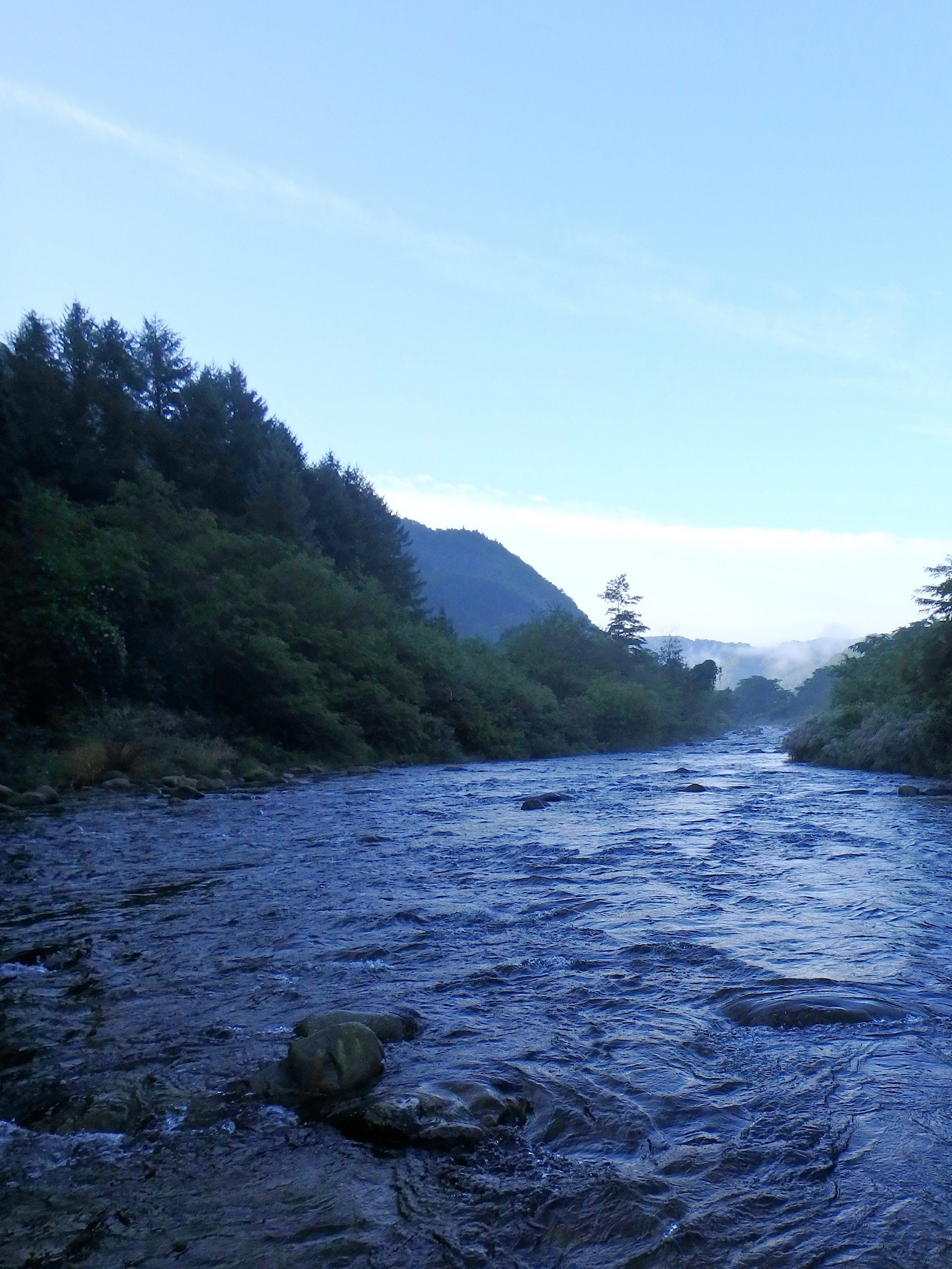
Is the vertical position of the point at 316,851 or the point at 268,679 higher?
the point at 268,679

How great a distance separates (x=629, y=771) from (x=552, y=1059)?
78.0 ft

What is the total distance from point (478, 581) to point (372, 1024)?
467 ft

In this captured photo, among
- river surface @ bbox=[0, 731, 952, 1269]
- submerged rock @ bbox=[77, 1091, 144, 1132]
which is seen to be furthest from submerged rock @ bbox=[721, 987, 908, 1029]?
submerged rock @ bbox=[77, 1091, 144, 1132]

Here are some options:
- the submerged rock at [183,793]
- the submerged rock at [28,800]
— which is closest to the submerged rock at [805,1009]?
the submerged rock at [28,800]

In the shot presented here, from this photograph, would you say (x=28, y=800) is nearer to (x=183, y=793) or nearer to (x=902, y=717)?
(x=183, y=793)

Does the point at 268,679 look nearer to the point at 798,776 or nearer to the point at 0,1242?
the point at 798,776

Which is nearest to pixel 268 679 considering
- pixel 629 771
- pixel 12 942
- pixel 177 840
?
pixel 629 771

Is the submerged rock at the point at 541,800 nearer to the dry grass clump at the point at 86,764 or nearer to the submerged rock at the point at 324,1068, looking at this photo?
the dry grass clump at the point at 86,764

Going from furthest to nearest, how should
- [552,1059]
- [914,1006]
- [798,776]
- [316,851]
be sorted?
1. [798,776]
2. [316,851]
3. [914,1006]
4. [552,1059]

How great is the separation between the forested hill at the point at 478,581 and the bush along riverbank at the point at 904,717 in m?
85.8

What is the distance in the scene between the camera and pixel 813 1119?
13.3 ft

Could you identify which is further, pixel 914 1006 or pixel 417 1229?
pixel 914 1006

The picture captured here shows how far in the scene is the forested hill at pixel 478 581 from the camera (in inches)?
5340

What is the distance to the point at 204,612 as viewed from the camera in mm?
26531
